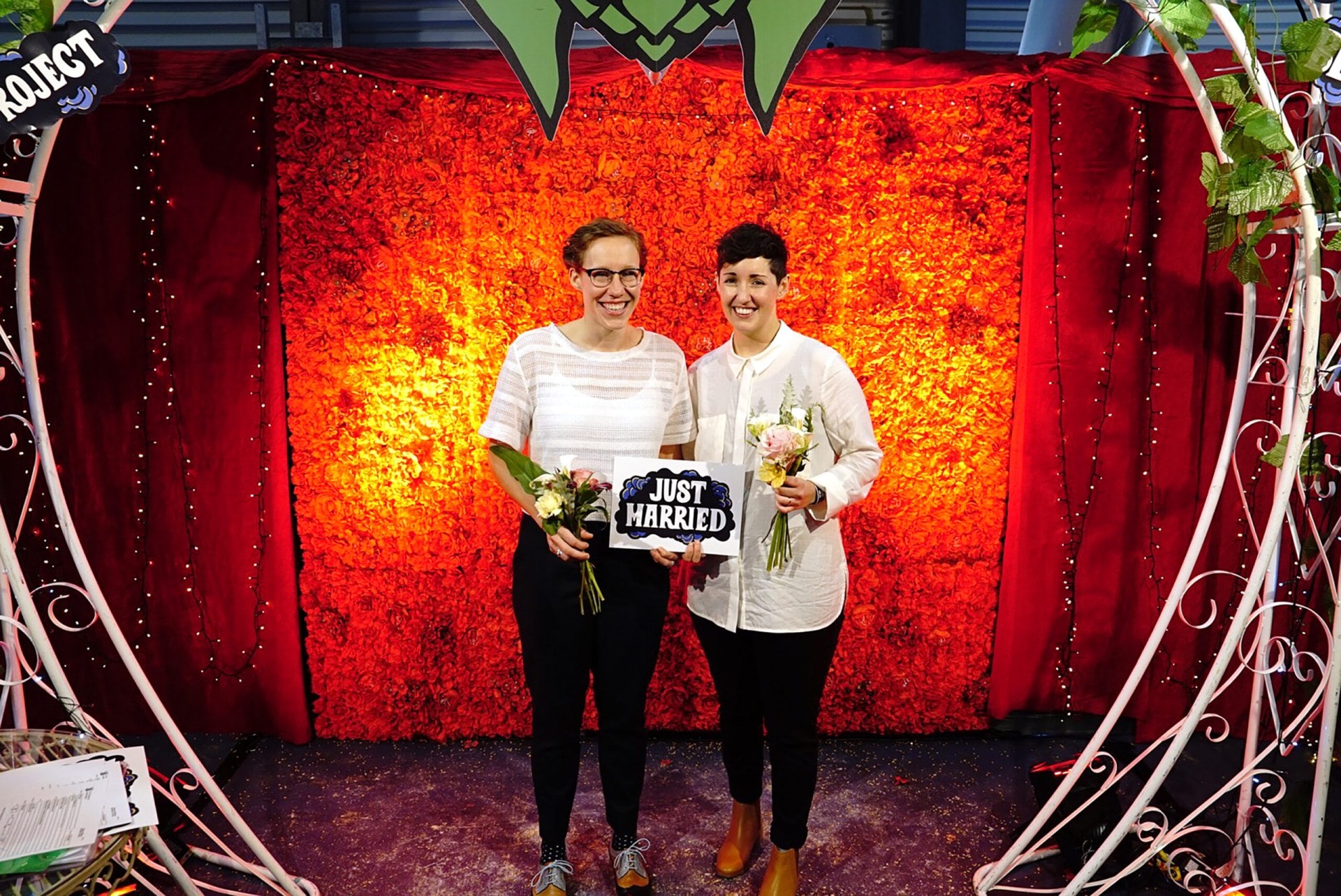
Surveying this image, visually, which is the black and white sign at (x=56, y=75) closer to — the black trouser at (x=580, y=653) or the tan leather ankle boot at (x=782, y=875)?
the black trouser at (x=580, y=653)

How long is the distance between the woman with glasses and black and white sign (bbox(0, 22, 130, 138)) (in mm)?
1003

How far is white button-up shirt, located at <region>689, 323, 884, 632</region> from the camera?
7.69ft

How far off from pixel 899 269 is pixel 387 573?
2008 mm

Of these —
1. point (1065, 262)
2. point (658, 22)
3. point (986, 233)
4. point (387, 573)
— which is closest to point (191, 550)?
point (387, 573)

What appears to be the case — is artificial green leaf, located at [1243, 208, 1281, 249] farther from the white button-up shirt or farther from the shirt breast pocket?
the shirt breast pocket

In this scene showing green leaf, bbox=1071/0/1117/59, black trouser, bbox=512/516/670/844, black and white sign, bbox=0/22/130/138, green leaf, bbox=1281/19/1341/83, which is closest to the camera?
black and white sign, bbox=0/22/130/138

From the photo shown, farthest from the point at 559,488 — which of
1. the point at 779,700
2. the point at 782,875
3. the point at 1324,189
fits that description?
the point at 1324,189

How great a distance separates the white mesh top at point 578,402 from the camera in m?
2.33

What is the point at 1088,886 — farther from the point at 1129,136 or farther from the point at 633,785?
the point at 1129,136

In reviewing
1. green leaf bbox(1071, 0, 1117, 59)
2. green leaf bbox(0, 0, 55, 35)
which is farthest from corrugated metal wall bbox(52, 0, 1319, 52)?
green leaf bbox(0, 0, 55, 35)

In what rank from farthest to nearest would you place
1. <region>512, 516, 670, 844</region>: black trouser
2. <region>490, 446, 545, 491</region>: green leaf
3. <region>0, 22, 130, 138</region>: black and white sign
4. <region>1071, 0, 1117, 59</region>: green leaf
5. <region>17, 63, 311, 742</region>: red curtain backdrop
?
<region>17, 63, 311, 742</region>: red curtain backdrop < <region>512, 516, 670, 844</region>: black trouser < <region>490, 446, 545, 491</region>: green leaf < <region>1071, 0, 1117, 59</region>: green leaf < <region>0, 22, 130, 138</region>: black and white sign

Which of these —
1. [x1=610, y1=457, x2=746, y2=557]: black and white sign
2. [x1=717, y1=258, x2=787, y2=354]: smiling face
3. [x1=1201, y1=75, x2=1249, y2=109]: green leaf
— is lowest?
[x1=610, y1=457, x2=746, y2=557]: black and white sign

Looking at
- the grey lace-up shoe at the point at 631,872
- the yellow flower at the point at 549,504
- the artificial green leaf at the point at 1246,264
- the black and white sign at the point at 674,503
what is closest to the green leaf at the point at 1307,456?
the artificial green leaf at the point at 1246,264

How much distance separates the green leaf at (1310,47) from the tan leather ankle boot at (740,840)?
2.22 metres
